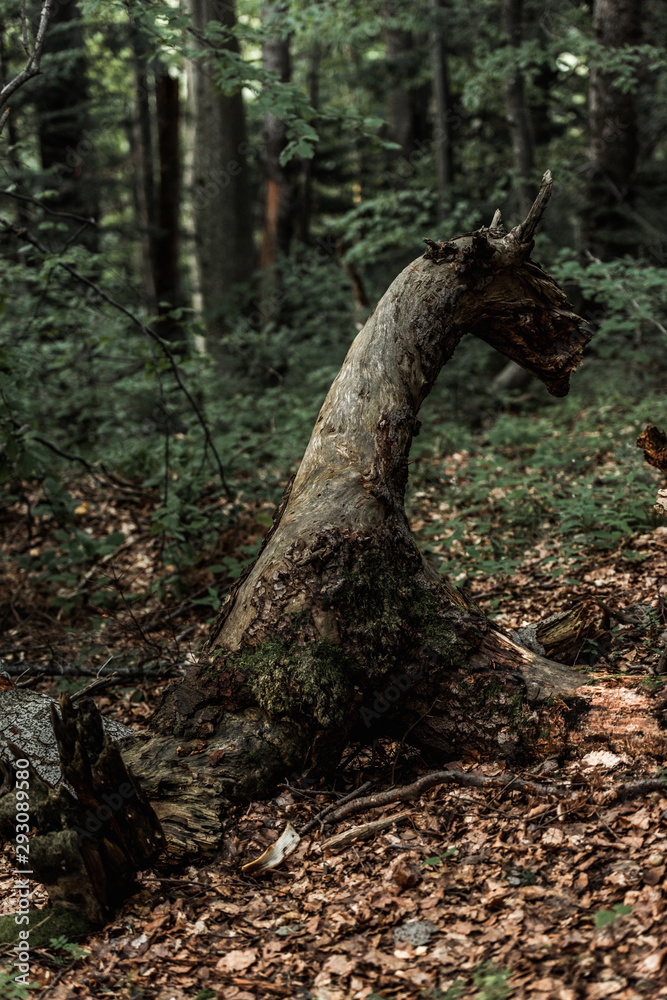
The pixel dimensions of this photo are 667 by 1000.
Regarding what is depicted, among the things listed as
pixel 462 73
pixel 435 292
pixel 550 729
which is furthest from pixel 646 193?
pixel 550 729

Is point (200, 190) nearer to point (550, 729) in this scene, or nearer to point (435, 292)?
point (435, 292)

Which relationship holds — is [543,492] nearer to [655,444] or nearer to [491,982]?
[655,444]

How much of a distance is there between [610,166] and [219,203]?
234 inches

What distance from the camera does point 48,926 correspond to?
2.54 metres

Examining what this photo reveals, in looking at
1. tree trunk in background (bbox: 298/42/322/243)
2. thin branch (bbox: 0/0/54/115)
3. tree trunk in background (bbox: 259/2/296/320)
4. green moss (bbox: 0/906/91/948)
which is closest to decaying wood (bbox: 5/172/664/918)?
green moss (bbox: 0/906/91/948)

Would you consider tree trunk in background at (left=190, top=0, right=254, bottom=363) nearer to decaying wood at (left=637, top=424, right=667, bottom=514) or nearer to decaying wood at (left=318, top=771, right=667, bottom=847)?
decaying wood at (left=637, top=424, right=667, bottom=514)

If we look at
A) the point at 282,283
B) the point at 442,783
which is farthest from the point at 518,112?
the point at 442,783

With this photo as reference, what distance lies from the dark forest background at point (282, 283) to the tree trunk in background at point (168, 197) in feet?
0.14

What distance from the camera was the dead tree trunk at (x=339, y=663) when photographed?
308 cm

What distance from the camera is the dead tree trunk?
10.1 feet

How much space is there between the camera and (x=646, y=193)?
1052 cm

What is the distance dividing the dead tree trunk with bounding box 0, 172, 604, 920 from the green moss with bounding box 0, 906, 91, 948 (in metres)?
Result: 0.32

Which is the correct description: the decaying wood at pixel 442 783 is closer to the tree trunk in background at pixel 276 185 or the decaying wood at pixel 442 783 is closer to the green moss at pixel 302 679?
the green moss at pixel 302 679

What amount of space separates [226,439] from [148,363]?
53.5 inches
